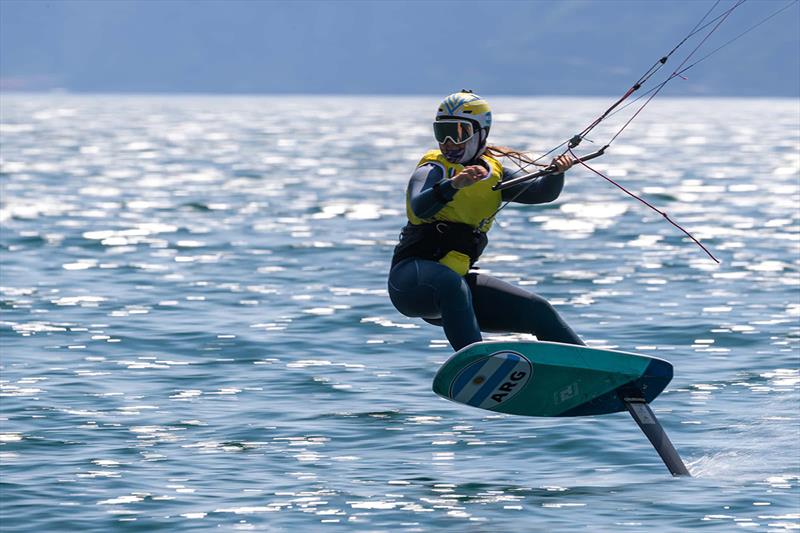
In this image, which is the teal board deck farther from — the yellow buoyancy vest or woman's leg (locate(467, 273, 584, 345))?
the yellow buoyancy vest

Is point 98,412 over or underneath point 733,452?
over

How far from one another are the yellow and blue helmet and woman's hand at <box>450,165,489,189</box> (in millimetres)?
475

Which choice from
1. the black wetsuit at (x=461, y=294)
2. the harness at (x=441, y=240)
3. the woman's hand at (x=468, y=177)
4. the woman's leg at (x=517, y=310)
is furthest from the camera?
the woman's leg at (x=517, y=310)

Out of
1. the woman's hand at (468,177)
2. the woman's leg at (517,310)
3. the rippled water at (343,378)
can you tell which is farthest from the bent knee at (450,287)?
the rippled water at (343,378)

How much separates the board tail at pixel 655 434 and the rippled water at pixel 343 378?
0.19 m

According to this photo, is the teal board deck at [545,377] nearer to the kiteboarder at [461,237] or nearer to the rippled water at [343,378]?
the kiteboarder at [461,237]

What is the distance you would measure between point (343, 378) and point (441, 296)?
14.7 ft

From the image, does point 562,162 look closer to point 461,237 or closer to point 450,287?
point 461,237

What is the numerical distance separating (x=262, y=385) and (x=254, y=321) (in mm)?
4185

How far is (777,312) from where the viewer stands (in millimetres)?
19625

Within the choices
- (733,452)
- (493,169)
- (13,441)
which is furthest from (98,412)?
(733,452)

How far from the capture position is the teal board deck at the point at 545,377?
10750 mm

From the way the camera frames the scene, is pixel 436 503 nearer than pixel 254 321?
Yes

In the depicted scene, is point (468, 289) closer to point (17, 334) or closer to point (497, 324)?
point (497, 324)
